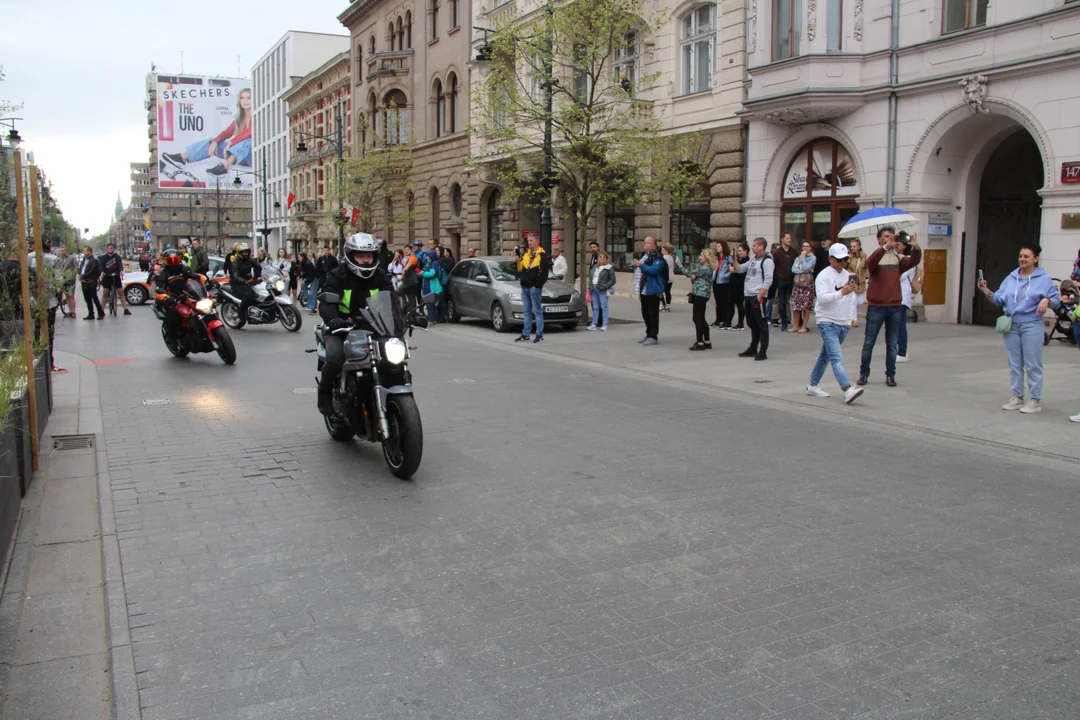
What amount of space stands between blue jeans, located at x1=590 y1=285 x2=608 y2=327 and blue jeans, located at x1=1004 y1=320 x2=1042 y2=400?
9.52m

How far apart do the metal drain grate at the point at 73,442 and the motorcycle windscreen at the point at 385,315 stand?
2771 millimetres

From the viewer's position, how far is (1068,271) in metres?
15.7

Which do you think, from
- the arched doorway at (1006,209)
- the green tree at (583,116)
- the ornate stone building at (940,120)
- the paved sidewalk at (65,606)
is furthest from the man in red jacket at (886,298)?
the arched doorway at (1006,209)

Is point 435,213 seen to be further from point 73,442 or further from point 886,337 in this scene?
point 73,442

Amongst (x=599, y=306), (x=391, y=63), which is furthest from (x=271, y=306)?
(x=391, y=63)

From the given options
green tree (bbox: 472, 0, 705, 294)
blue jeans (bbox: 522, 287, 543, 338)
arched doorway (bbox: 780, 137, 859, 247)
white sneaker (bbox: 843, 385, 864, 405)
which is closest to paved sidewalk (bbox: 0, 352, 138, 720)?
white sneaker (bbox: 843, 385, 864, 405)

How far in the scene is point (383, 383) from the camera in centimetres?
685

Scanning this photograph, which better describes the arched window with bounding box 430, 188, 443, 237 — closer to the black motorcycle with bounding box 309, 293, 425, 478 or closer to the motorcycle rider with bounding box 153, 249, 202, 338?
the motorcycle rider with bounding box 153, 249, 202, 338

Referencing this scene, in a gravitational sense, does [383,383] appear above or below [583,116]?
below

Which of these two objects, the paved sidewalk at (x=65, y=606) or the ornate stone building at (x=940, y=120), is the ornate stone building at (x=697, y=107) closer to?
the ornate stone building at (x=940, y=120)

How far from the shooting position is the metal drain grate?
775 cm

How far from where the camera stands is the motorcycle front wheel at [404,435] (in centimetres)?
654

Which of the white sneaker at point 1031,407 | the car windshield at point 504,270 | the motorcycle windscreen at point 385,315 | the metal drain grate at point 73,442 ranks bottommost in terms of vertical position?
the metal drain grate at point 73,442

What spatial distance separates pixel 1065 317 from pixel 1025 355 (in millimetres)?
6319
